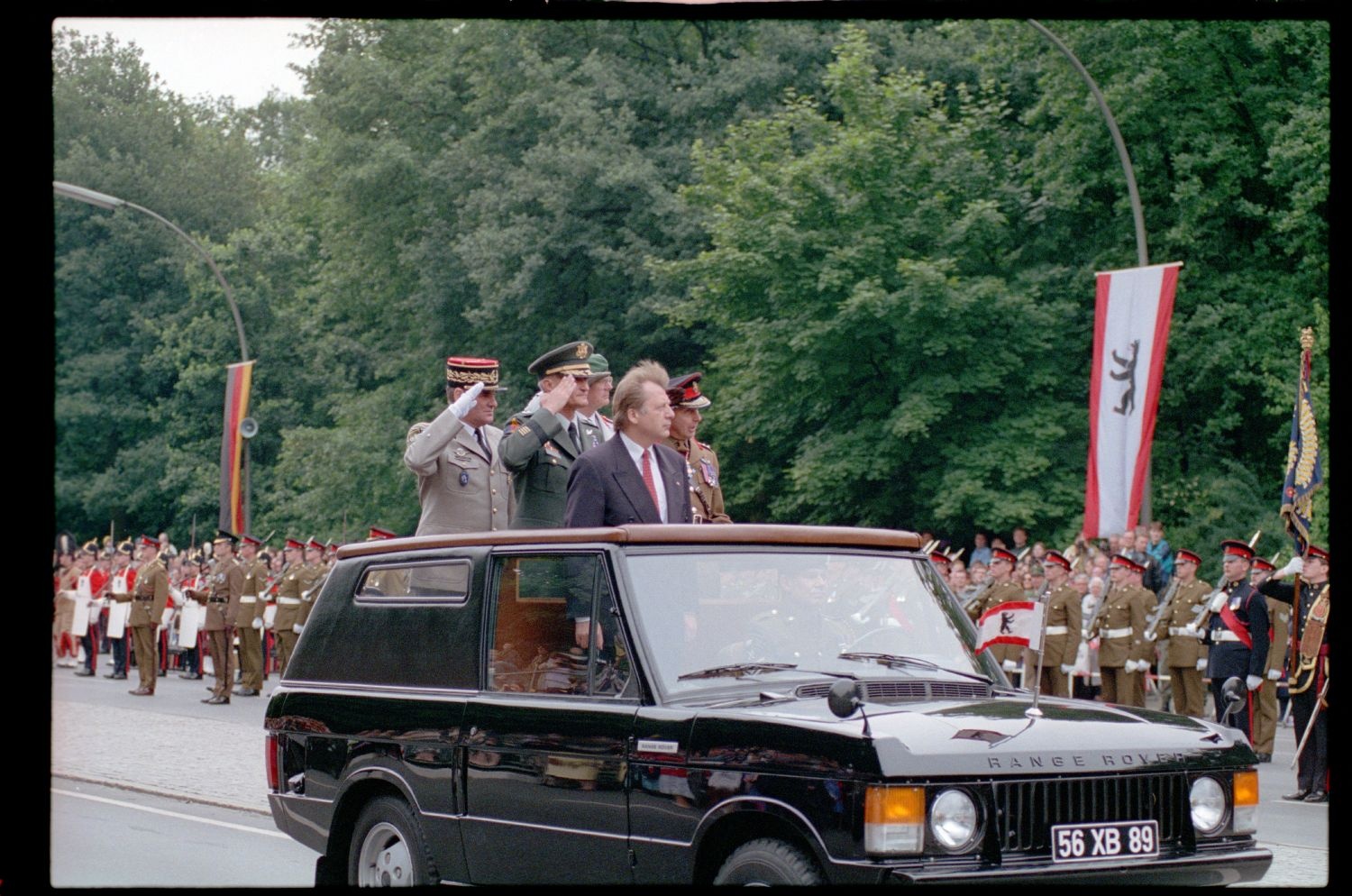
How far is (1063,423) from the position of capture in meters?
32.5

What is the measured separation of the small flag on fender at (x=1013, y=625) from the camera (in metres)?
7.25

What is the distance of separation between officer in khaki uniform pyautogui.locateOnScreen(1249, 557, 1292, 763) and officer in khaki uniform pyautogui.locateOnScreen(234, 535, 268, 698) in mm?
14414

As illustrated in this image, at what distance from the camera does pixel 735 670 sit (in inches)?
261

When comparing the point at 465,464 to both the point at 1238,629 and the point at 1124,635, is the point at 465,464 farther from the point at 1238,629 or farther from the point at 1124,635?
the point at 1124,635

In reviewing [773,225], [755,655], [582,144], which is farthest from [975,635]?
[582,144]

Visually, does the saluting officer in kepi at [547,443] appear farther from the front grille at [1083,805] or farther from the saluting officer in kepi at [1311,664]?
the saluting officer in kepi at [1311,664]

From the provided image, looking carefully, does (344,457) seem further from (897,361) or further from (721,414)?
(897,361)

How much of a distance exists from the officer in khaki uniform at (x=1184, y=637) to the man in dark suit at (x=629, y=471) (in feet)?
40.0

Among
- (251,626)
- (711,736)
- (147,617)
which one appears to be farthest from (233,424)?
(711,736)

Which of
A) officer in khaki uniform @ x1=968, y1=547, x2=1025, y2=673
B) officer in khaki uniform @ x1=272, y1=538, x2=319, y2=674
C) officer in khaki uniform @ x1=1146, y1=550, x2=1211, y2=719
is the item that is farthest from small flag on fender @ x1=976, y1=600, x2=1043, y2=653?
officer in khaki uniform @ x1=272, y1=538, x2=319, y2=674

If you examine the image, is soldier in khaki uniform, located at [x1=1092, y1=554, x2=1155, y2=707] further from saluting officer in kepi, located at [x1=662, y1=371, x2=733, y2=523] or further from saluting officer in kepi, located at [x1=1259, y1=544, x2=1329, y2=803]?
saluting officer in kepi, located at [x1=662, y1=371, x2=733, y2=523]

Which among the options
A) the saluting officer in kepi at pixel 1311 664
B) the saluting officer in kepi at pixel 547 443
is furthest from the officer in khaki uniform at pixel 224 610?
the saluting officer in kepi at pixel 547 443

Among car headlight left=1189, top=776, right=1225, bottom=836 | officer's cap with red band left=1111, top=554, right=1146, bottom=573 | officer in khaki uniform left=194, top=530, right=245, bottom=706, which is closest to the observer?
car headlight left=1189, top=776, right=1225, bottom=836

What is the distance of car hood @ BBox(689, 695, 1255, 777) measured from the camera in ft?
19.1
